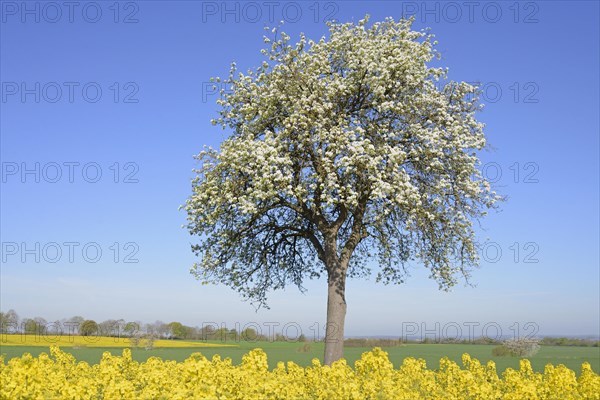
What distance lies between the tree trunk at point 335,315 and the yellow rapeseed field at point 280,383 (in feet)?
15.3

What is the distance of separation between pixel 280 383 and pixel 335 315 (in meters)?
11.6

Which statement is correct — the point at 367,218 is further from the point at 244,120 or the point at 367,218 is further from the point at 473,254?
the point at 244,120

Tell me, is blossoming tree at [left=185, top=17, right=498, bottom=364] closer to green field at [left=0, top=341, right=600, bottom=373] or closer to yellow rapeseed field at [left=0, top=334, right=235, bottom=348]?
green field at [left=0, top=341, right=600, bottom=373]

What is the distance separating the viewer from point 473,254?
74.3 ft

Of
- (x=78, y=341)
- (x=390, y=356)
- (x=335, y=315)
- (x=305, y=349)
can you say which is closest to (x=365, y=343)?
(x=305, y=349)

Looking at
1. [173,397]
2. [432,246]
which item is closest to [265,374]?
[173,397]

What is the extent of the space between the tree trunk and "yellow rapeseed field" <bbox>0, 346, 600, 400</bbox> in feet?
15.3

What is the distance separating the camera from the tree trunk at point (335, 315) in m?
21.7

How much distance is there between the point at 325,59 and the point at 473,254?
8897mm

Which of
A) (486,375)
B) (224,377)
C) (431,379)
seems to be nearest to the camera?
(224,377)

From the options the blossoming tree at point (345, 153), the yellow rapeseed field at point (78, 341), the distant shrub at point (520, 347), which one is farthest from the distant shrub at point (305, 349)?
the blossoming tree at point (345, 153)

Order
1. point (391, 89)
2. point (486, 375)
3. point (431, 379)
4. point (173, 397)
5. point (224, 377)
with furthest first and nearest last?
point (391, 89) < point (486, 375) < point (431, 379) < point (224, 377) < point (173, 397)

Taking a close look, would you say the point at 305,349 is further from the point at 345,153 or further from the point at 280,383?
the point at 280,383

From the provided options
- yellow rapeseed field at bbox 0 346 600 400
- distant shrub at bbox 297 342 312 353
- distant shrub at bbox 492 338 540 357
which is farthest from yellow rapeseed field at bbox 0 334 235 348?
yellow rapeseed field at bbox 0 346 600 400
